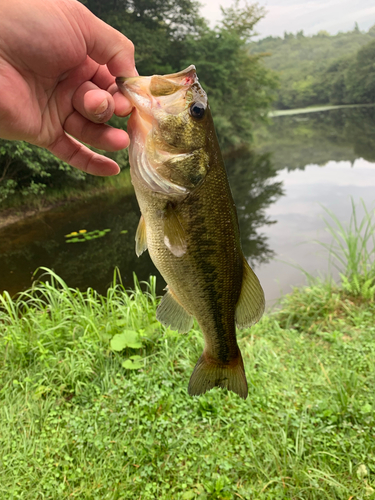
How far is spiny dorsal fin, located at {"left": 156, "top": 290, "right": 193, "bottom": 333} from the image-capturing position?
1.55 meters

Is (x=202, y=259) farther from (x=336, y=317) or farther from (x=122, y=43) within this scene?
(x=336, y=317)

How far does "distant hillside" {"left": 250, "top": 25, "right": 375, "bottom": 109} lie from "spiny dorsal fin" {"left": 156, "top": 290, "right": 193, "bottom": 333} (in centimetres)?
5592

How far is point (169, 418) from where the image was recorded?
309cm

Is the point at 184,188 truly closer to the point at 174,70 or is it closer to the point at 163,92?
the point at 163,92

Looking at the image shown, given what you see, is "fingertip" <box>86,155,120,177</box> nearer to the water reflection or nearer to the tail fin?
the tail fin

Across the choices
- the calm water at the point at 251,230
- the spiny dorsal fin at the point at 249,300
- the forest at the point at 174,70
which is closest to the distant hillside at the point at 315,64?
the forest at the point at 174,70

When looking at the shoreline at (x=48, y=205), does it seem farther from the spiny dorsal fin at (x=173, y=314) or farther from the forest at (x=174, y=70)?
the spiny dorsal fin at (x=173, y=314)

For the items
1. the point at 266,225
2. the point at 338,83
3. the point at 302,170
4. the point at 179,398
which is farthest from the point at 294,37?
the point at 179,398

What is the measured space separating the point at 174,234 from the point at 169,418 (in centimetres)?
236

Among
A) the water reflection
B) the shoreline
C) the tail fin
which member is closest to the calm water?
the water reflection

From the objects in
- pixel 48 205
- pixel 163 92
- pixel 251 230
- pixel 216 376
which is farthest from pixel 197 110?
pixel 48 205

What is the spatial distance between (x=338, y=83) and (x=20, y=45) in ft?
276

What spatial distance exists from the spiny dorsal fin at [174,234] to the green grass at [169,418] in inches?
83.2

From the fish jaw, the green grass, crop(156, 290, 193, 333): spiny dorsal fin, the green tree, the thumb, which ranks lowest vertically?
the green grass
